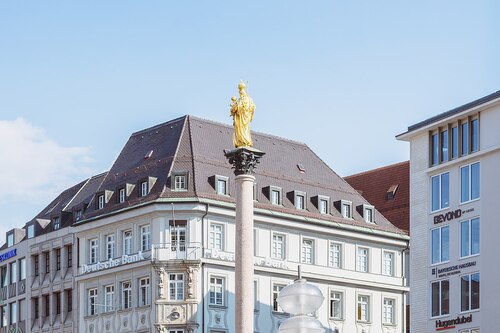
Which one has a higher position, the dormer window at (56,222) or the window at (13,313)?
the dormer window at (56,222)

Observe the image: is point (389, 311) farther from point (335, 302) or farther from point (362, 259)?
point (335, 302)

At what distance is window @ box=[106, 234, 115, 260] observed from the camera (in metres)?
99.3

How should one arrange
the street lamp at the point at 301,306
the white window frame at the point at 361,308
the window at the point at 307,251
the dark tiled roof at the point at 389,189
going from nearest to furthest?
the street lamp at the point at 301,306, the window at the point at 307,251, the white window frame at the point at 361,308, the dark tiled roof at the point at 389,189

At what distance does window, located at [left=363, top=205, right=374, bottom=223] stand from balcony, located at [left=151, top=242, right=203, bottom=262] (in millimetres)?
15091

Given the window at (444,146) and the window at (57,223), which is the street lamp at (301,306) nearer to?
the window at (444,146)

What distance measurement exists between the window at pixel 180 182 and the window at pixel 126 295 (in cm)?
717

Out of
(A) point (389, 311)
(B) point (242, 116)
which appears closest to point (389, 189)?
(A) point (389, 311)

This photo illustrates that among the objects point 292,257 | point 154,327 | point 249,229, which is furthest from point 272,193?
point 249,229

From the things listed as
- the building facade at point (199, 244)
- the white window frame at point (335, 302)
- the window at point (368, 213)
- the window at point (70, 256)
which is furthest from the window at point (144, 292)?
the window at point (368, 213)

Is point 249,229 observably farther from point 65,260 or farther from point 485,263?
point 65,260

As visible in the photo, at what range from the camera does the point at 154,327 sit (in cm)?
9369

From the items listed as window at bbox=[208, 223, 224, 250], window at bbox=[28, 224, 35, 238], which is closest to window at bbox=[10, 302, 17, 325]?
window at bbox=[28, 224, 35, 238]

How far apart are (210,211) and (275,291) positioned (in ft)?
24.0

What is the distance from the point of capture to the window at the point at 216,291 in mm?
94438
